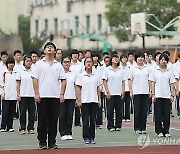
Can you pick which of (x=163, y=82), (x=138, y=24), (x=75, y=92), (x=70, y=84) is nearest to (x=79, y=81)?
(x=75, y=92)

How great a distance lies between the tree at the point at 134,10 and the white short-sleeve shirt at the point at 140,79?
34.8 metres

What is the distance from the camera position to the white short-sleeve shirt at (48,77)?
15.4 meters

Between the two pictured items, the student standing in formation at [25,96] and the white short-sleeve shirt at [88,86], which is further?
the student standing in formation at [25,96]

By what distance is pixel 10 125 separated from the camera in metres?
20.0

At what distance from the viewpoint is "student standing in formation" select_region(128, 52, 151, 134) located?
18.9m

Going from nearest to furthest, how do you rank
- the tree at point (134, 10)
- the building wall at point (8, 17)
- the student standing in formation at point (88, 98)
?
the student standing in formation at point (88, 98) < the building wall at point (8, 17) < the tree at point (134, 10)

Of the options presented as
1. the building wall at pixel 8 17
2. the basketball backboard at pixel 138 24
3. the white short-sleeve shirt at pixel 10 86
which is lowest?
the white short-sleeve shirt at pixel 10 86

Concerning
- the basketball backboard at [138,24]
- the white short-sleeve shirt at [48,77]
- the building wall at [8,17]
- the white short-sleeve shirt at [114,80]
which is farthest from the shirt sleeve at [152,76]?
the building wall at [8,17]

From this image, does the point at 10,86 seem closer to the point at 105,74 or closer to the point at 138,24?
the point at 105,74

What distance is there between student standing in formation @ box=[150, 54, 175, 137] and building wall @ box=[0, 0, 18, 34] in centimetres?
2929

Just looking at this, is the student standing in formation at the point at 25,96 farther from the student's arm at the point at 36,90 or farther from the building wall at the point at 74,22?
the building wall at the point at 74,22

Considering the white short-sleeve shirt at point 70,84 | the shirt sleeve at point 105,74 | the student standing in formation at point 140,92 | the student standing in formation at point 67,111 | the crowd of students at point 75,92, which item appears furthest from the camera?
the shirt sleeve at point 105,74

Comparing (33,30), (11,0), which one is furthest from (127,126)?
(33,30)

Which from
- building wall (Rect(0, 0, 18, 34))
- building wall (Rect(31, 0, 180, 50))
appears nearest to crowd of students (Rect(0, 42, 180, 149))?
building wall (Rect(0, 0, 18, 34))
